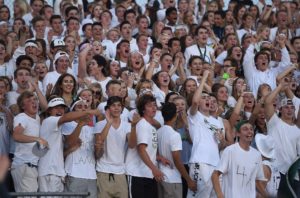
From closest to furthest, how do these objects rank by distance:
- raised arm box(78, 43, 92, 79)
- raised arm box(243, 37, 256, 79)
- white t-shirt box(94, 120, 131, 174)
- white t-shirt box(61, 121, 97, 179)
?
white t-shirt box(61, 121, 97, 179) < white t-shirt box(94, 120, 131, 174) < raised arm box(78, 43, 92, 79) < raised arm box(243, 37, 256, 79)

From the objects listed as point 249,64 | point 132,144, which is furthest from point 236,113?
point 249,64

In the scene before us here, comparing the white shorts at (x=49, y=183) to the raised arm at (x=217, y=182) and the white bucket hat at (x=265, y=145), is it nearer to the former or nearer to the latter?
the raised arm at (x=217, y=182)

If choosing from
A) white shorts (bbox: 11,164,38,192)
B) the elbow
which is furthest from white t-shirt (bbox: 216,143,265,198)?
white shorts (bbox: 11,164,38,192)

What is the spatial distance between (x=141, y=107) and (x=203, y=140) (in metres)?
0.95

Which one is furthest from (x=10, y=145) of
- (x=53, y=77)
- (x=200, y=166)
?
(x=200, y=166)

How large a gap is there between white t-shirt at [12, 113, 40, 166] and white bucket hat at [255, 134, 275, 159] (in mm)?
3003

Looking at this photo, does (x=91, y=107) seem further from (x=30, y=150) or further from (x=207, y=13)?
(x=207, y=13)

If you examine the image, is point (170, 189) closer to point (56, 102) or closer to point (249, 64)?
point (56, 102)

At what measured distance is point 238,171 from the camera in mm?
12039

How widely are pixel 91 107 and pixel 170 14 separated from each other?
587cm

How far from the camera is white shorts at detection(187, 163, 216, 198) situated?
12586 millimetres

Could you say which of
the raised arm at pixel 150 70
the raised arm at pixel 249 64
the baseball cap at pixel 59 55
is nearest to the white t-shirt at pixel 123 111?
the raised arm at pixel 150 70

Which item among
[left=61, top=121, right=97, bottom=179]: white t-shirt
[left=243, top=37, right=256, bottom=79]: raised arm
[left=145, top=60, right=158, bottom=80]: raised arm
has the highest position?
[left=243, top=37, right=256, bottom=79]: raised arm

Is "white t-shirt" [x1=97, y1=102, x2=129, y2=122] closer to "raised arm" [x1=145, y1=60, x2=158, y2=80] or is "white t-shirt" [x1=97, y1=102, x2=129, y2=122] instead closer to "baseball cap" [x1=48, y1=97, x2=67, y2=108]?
"baseball cap" [x1=48, y1=97, x2=67, y2=108]
